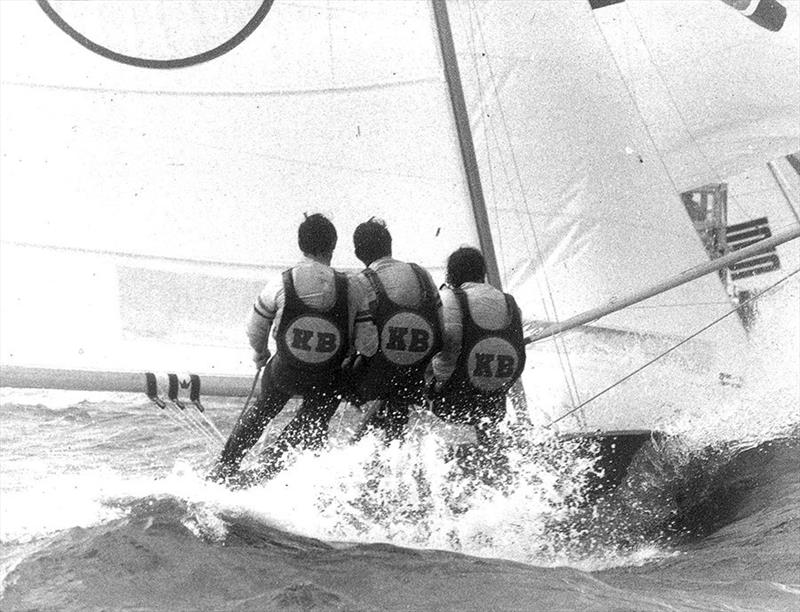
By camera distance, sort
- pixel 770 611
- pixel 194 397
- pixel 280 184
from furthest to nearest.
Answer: pixel 280 184 < pixel 194 397 < pixel 770 611

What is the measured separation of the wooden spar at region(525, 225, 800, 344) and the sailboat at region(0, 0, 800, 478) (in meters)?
0.02

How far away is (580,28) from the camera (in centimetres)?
621

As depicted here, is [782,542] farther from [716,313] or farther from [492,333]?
[716,313]

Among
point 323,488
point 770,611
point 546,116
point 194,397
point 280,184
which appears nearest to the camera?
point 770,611

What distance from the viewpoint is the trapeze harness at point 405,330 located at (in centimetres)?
453

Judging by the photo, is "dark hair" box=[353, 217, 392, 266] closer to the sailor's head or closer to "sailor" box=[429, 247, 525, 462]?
the sailor's head

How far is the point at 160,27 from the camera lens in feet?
17.1

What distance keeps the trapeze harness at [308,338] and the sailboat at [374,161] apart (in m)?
0.43

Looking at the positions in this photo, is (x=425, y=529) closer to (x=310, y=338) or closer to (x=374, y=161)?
(x=310, y=338)

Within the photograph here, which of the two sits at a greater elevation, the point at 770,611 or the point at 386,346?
the point at 386,346

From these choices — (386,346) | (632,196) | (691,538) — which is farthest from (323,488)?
(632,196)

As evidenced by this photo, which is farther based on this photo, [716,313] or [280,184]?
[716,313]

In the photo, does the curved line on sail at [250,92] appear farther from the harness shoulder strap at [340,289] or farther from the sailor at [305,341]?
the harness shoulder strap at [340,289]

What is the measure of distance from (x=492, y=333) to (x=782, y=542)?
1.22 meters
